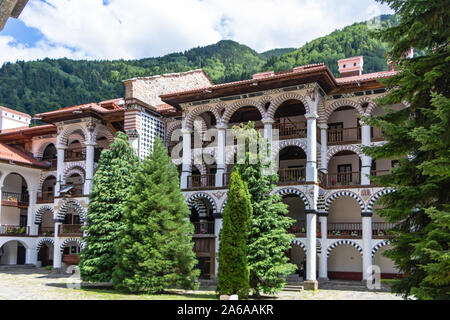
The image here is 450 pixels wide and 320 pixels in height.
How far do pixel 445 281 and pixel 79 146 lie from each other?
2589cm

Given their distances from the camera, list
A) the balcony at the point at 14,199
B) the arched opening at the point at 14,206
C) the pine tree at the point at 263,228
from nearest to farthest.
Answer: the pine tree at the point at 263,228, the arched opening at the point at 14,206, the balcony at the point at 14,199

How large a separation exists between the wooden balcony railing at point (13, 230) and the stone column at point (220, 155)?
13089 mm

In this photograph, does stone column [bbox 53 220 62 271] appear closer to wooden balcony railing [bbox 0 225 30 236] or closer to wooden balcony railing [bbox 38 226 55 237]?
wooden balcony railing [bbox 38 226 55 237]

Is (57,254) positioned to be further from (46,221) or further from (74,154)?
(74,154)

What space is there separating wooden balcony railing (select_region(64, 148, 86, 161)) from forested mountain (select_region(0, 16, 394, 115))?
21.5m

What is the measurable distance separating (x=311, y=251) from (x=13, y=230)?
17563mm

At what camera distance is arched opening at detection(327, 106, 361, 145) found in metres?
22.8

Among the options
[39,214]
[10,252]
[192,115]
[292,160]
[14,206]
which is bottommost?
[10,252]

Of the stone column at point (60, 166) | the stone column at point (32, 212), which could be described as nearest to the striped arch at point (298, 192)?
the stone column at point (60, 166)

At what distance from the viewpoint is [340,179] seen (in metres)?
23.3

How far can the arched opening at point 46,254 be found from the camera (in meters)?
30.0

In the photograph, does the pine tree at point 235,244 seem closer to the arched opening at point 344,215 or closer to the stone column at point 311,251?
the stone column at point 311,251

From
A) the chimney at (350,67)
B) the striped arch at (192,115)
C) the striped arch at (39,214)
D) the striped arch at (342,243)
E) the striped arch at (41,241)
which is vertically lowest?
the striped arch at (41,241)

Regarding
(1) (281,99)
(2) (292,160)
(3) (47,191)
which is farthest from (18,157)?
(1) (281,99)
